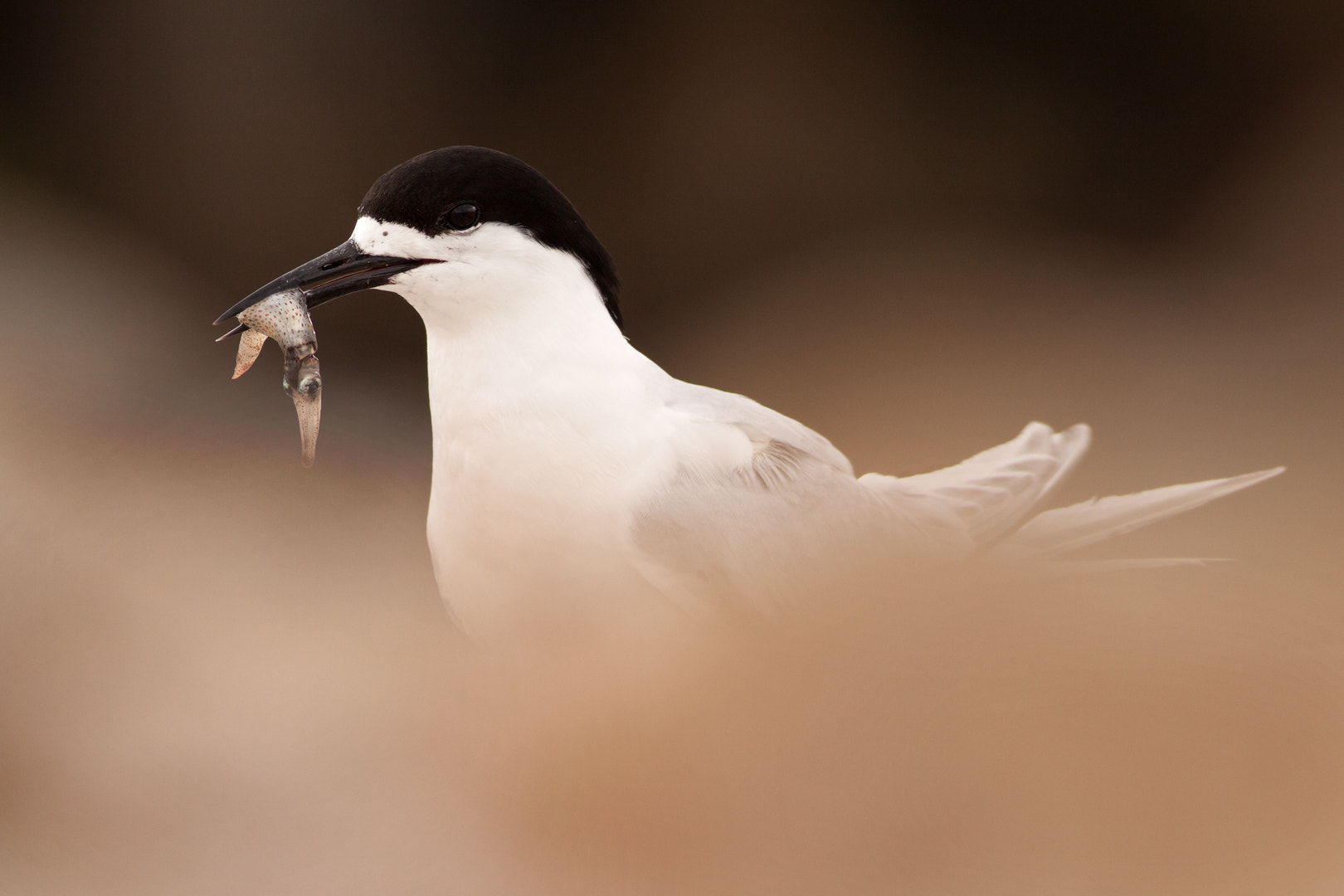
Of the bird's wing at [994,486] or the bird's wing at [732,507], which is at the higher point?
the bird's wing at [994,486]

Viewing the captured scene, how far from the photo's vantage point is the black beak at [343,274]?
4.01ft

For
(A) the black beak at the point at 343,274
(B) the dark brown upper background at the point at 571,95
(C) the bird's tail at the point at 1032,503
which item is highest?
(B) the dark brown upper background at the point at 571,95

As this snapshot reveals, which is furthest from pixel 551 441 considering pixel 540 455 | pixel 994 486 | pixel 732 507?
pixel 994 486

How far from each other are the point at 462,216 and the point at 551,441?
284 mm

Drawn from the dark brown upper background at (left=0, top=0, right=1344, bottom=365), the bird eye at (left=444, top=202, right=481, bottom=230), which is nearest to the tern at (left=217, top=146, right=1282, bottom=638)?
the bird eye at (left=444, top=202, right=481, bottom=230)

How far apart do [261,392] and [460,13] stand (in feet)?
4.35

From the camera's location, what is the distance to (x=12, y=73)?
10.4 ft

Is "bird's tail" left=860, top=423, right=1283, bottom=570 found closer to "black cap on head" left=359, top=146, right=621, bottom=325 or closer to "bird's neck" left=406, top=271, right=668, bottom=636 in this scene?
"bird's neck" left=406, top=271, right=668, bottom=636

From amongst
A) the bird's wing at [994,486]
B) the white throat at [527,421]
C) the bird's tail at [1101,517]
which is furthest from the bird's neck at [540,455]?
the bird's tail at [1101,517]

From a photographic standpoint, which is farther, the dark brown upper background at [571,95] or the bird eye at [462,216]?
the dark brown upper background at [571,95]

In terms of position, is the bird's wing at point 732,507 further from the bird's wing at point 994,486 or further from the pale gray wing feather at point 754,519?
the bird's wing at point 994,486

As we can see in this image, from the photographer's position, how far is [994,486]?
61.7 inches

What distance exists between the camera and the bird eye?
1222 millimetres

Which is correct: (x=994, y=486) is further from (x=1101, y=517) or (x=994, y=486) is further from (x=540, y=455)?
(x=540, y=455)
